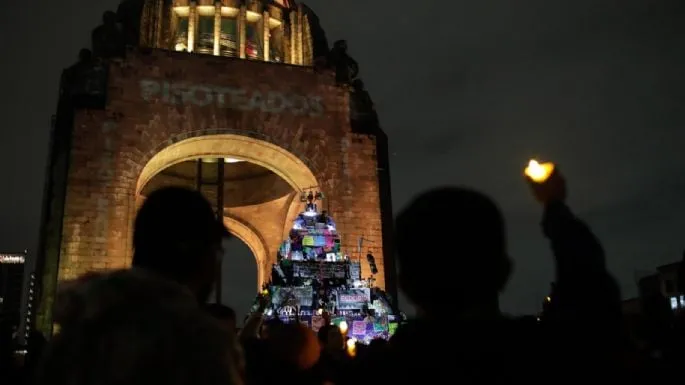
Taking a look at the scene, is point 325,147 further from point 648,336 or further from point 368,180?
point 648,336

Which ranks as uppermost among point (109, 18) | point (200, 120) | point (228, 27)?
point (228, 27)

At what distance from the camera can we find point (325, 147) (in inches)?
613

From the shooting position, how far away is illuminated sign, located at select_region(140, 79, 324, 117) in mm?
14820

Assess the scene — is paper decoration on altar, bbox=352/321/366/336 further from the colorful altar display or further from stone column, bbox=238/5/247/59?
stone column, bbox=238/5/247/59

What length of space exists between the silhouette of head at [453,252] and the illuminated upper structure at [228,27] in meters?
15.2

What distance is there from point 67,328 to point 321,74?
49.8 feet

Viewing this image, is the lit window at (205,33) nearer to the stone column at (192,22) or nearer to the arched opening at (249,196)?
the stone column at (192,22)

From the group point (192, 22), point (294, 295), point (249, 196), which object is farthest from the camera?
point (249, 196)

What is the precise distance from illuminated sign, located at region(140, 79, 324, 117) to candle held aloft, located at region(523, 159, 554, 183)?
13.1 meters

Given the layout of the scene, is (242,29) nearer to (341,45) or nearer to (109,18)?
(341,45)

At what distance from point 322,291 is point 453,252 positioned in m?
9.29

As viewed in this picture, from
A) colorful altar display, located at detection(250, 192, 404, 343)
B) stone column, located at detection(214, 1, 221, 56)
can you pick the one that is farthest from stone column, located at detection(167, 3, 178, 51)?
colorful altar display, located at detection(250, 192, 404, 343)

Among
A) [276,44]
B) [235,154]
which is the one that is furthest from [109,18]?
[235,154]

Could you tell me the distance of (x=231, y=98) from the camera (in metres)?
15.3
